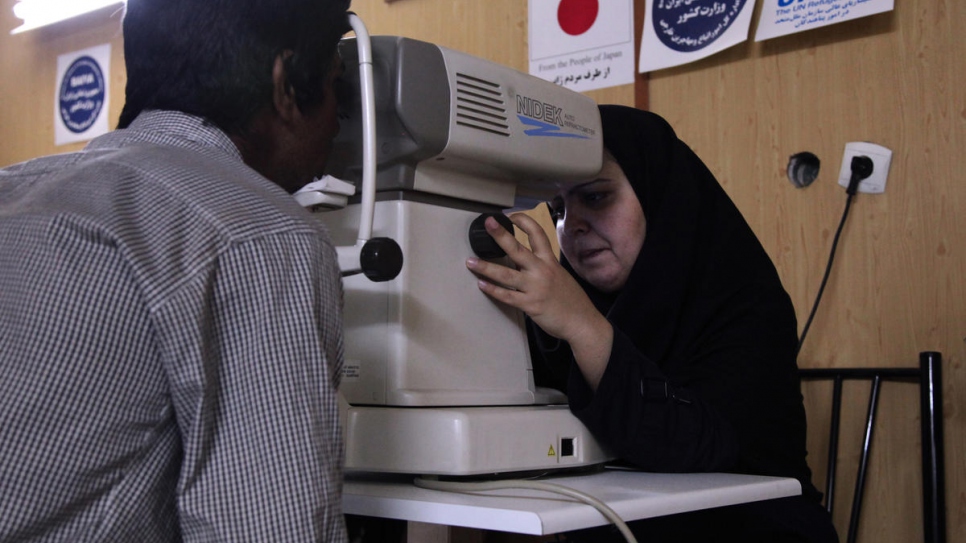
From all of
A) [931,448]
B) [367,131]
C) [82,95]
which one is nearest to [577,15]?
[931,448]

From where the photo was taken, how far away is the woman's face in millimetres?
1380

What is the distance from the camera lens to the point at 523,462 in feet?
3.18

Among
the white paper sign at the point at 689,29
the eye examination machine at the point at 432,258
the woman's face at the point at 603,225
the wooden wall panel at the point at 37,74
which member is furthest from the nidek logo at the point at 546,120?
the wooden wall panel at the point at 37,74

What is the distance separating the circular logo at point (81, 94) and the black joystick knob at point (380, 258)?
3022mm

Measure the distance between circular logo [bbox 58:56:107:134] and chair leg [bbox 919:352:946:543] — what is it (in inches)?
121

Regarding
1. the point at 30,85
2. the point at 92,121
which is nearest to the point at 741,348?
the point at 92,121

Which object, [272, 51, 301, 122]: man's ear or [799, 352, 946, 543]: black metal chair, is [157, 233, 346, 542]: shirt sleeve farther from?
[799, 352, 946, 543]: black metal chair

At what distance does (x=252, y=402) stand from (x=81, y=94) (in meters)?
3.39

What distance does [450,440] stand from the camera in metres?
0.91

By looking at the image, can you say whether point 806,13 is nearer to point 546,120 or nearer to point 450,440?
point 546,120

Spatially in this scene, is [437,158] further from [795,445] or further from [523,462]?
[795,445]

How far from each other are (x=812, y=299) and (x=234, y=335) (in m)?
1.62

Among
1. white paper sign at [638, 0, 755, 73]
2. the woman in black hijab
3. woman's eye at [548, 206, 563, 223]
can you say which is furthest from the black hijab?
white paper sign at [638, 0, 755, 73]

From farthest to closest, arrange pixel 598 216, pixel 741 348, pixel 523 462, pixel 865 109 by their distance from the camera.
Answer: pixel 865 109 → pixel 598 216 → pixel 741 348 → pixel 523 462
